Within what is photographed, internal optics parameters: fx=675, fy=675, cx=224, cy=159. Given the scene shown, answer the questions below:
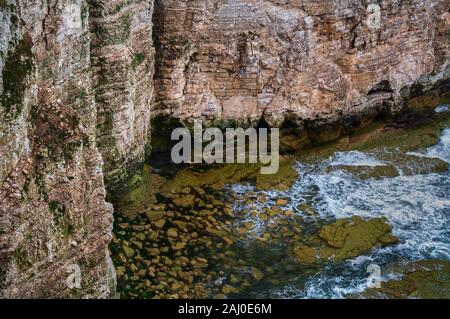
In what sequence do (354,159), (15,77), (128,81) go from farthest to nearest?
1. (354,159)
2. (128,81)
3. (15,77)

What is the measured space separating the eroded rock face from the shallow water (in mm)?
Answer: 2228

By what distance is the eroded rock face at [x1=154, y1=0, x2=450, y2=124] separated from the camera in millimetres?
20531

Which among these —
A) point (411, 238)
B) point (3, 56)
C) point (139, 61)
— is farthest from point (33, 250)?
point (411, 238)

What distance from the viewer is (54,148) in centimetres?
1333

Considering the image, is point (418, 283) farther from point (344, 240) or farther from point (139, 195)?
point (139, 195)

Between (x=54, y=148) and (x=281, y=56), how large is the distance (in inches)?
401

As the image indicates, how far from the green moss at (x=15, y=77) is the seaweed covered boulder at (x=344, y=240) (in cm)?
864

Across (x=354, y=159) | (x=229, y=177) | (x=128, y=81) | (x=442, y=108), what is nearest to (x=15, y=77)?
(x=128, y=81)

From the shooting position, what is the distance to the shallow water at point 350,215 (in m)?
17.0

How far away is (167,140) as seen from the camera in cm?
2159

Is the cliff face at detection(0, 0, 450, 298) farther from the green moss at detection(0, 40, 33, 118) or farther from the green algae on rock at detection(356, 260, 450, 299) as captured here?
the green algae on rock at detection(356, 260, 450, 299)

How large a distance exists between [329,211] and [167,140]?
564 cm

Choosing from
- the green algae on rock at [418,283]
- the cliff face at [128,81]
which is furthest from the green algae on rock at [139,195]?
the green algae on rock at [418,283]

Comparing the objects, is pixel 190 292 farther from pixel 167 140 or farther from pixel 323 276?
pixel 167 140
